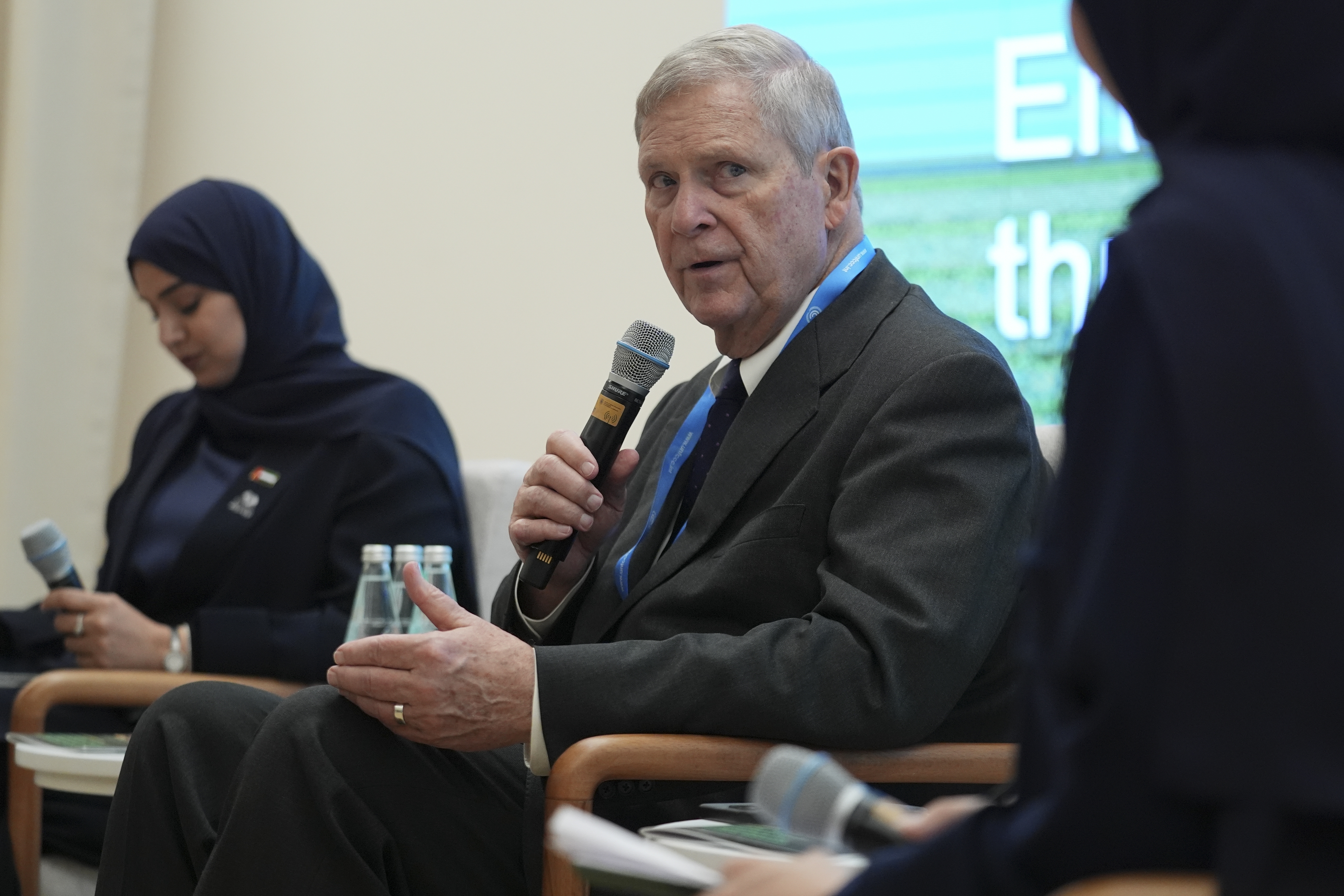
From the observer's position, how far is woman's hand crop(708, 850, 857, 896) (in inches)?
29.7

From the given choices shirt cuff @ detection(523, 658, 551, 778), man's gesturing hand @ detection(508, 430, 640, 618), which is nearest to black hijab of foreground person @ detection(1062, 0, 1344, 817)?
shirt cuff @ detection(523, 658, 551, 778)

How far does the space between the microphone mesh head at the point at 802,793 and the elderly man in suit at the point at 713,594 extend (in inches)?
25.5

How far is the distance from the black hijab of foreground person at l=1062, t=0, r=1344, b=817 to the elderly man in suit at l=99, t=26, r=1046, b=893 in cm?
82

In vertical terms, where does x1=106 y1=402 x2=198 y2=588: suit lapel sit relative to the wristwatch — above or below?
above

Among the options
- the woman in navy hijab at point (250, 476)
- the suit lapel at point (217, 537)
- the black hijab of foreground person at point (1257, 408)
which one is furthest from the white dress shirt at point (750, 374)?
the black hijab of foreground person at point (1257, 408)

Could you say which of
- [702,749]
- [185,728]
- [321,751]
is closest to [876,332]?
[702,749]

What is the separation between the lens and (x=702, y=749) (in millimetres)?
1426

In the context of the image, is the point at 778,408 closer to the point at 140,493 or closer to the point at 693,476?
the point at 693,476

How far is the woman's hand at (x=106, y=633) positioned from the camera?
2.36 m

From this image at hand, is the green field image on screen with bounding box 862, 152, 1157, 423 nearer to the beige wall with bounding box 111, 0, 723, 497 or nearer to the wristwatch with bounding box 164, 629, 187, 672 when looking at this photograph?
the beige wall with bounding box 111, 0, 723, 497

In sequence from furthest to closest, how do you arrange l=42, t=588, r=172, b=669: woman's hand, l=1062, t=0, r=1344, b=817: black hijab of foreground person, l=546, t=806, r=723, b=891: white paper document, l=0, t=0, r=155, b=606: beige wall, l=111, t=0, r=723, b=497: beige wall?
1. l=0, t=0, r=155, b=606: beige wall
2. l=111, t=0, r=723, b=497: beige wall
3. l=42, t=588, r=172, b=669: woman's hand
4. l=546, t=806, r=723, b=891: white paper document
5. l=1062, t=0, r=1344, b=817: black hijab of foreground person

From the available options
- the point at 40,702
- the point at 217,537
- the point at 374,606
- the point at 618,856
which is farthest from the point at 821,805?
the point at 217,537

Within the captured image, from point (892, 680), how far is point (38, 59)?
3.16 m

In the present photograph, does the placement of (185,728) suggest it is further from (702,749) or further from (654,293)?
(654,293)
